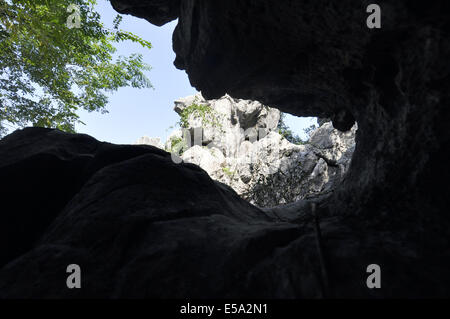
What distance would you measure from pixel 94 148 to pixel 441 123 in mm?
6133

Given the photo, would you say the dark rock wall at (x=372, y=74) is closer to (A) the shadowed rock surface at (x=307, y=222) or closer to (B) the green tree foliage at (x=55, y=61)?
(A) the shadowed rock surface at (x=307, y=222)

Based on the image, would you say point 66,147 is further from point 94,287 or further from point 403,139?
point 403,139

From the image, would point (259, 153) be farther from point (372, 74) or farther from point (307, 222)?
→ point (307, 222)

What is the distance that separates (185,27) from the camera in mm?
6367


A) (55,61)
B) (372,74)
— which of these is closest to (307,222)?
(372,74)

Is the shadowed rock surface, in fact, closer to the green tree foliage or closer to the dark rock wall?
the dark rock wall

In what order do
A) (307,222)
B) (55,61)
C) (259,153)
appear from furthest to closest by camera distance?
(259,153), (55,61), (307,222)

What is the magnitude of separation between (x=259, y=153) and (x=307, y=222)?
47.3 ft

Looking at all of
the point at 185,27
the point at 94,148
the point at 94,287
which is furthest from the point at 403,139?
the point at 94,148

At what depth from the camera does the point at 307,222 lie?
377cm

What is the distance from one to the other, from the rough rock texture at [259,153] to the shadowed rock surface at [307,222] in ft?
13.1

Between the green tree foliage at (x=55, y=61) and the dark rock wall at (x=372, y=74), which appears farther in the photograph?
the green tree foliage at (x=55, y=61)

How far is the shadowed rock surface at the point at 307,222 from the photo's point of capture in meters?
2.54

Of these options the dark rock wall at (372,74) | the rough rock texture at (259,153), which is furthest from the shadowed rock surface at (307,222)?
the rough rock texture at (259,153)
